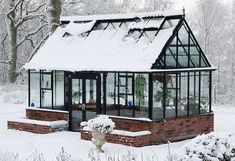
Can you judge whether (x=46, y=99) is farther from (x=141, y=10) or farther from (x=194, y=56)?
(x=141, y=10)

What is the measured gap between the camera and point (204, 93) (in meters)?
19.2

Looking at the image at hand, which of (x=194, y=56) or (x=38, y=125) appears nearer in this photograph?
(x=194, y=56)

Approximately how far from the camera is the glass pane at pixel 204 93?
62.6 feet

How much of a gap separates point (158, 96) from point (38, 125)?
536 centimetres

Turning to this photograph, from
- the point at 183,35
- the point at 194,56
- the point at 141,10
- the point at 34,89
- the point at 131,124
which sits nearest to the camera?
the point at 131,124

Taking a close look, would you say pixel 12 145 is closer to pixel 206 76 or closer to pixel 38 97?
pixel 38 97

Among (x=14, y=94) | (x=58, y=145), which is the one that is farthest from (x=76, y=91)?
(x=14, y=94)

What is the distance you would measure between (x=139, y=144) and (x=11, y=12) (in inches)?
791

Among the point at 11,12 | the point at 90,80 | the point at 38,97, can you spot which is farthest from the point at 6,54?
the point at 90,80

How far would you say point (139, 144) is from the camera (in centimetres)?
1638

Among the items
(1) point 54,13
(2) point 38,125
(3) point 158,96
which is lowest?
(2) point 38,125

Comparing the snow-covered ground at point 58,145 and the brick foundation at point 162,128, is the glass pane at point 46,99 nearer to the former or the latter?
the snow-covered ground at point 58,145

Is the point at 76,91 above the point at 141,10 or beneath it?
beneath

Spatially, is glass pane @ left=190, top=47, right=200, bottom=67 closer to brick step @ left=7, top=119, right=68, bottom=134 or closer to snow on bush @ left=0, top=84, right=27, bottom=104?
brick step @ left=7, top=119, right=68, bottom=134
